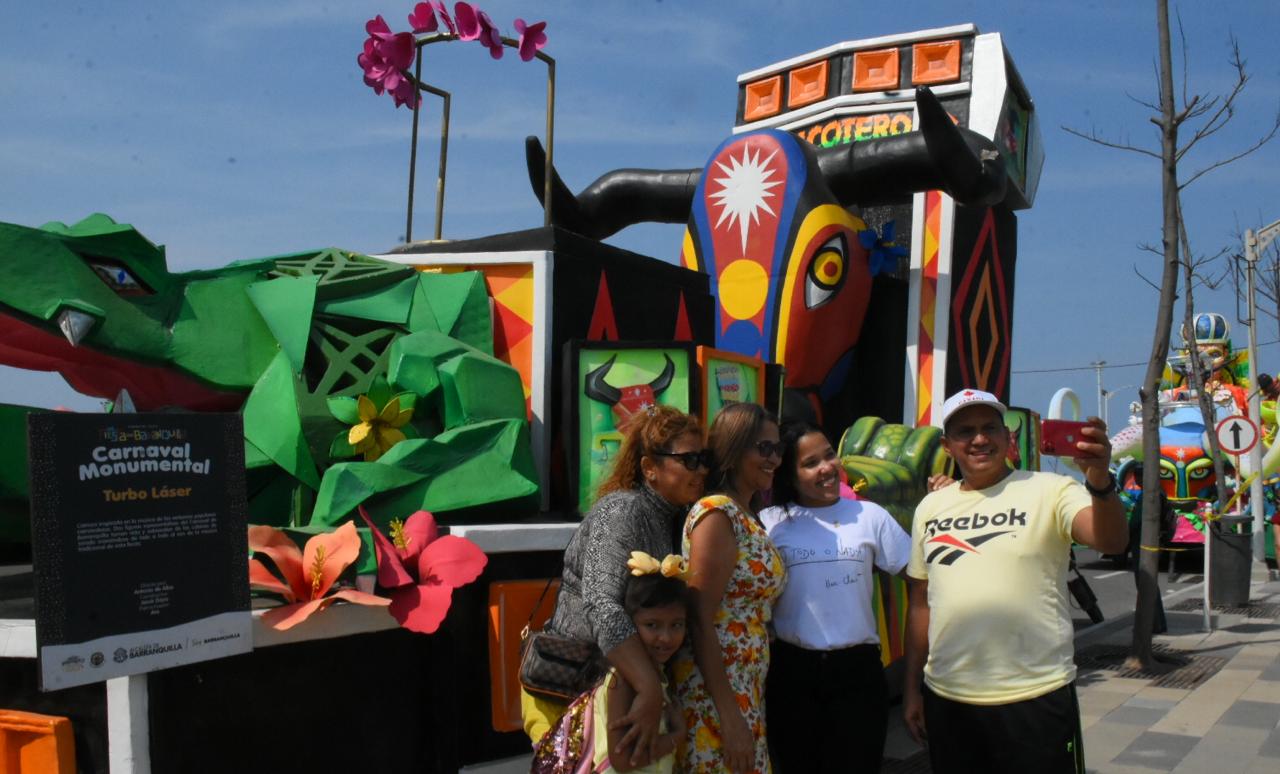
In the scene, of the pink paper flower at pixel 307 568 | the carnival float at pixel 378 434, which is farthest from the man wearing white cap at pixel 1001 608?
the pink paper flower at pixel 307 568

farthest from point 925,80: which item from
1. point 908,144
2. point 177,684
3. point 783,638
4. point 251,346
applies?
point 177,684

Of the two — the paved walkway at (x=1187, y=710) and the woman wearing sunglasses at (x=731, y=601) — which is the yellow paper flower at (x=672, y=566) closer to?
the woman wearing sunglasses at (x=731, y=601)

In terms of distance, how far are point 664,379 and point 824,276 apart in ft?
12.8

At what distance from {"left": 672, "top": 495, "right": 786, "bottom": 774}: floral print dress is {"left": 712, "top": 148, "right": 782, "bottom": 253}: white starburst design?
598 centimetres

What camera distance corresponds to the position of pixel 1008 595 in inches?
119

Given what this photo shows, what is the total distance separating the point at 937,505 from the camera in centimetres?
326

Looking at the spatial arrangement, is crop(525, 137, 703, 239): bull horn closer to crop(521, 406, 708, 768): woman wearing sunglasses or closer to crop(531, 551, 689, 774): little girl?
crop(521, 406, 708, 768): woman wearing sunglasses

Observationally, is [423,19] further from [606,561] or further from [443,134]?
[606,561]

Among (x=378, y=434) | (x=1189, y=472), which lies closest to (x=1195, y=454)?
(x=1189, y=472)

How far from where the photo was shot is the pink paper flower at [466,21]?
217 inches

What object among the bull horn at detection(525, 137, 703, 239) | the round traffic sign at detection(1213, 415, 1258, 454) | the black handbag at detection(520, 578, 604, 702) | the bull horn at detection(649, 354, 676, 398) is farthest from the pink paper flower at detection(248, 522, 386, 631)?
the round traffic sign at detection(1213, 415, 1258, 454)

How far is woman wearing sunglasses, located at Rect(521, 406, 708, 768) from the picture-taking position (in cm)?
272

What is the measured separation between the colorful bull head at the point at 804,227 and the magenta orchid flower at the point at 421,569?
17.4ft

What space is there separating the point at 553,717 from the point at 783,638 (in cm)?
75
